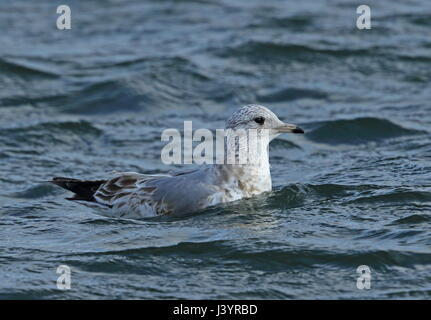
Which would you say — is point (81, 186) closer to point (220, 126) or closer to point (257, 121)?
point (257, 121)

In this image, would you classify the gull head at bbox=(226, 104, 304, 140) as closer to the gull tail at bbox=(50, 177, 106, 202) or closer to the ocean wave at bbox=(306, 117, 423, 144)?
the gull tail at bbox=(50, 177, 106, 202)

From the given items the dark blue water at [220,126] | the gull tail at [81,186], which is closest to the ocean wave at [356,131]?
the dark blue water at [220,126]

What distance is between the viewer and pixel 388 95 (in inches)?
679

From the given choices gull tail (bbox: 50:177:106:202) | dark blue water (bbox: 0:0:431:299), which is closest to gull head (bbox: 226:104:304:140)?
dark blue water (bbox: 0:0:431:299)

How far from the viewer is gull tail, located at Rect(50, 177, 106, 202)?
1184 centimetres

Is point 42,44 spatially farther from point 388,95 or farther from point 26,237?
point 26,237

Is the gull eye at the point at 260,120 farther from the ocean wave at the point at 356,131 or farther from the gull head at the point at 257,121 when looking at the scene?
the ocean wave at the point at 356,131

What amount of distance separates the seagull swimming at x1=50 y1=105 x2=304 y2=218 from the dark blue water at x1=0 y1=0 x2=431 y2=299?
0.15m

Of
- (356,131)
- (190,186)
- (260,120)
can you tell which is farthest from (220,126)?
(190,186)

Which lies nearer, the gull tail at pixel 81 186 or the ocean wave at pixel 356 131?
the gull tail at pixel 81 186

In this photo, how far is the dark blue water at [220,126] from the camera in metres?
10.1

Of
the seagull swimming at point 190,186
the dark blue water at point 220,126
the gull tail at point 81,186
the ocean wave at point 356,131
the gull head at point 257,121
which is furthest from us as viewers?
the ocean wave at point 356,131

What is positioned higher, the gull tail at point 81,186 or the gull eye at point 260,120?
the gull eye at point 260,120

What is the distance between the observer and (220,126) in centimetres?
1598
